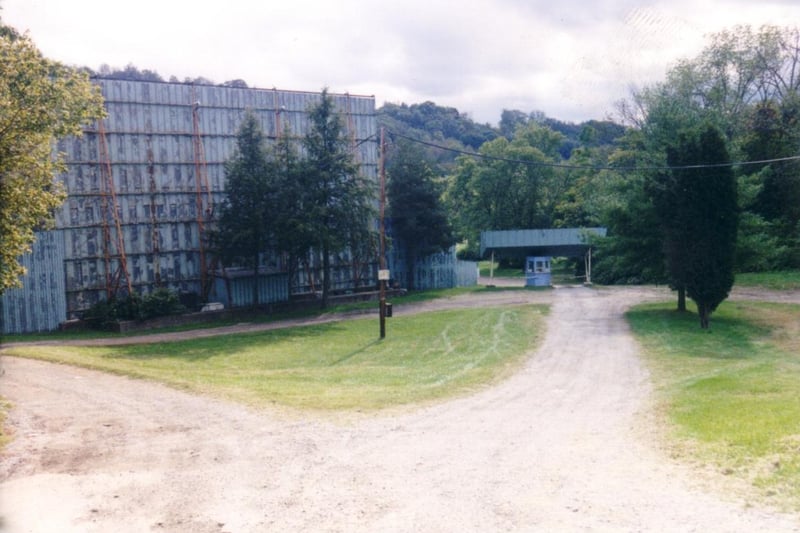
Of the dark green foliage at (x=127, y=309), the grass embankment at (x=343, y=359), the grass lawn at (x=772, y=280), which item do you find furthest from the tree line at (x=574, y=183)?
the grass embankment at (x=343, y=359)

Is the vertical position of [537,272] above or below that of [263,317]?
above

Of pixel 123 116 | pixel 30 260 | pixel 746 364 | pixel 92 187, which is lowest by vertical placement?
pixel 746 364

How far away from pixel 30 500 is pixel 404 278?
36.7m

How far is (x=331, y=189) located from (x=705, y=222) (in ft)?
53.0

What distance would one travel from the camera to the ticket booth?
4162 cm

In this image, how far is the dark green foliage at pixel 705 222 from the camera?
79.9 ft

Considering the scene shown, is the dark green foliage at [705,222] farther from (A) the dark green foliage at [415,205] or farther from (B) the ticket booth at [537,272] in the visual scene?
(A) the dark green foliage at [415,205]

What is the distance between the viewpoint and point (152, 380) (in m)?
15.8

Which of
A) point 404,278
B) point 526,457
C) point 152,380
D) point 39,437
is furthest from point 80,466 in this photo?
point 404,278

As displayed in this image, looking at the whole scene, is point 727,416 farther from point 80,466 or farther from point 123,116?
point 123,116

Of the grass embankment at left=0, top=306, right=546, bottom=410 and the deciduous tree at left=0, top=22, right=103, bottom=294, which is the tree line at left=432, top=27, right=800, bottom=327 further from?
the deciduous tree at left=0, top=22, right=103, bottom=294

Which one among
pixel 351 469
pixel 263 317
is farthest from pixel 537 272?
pixel 351 469

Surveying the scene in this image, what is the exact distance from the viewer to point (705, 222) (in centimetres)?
2442

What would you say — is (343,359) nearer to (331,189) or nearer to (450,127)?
(331,189)
